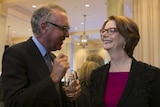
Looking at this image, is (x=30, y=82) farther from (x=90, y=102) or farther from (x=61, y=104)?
(x=90, y=102)

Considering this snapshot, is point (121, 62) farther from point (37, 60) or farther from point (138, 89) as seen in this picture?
point (37, 60)

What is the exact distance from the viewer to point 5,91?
4.50 ft

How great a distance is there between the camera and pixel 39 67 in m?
1.48

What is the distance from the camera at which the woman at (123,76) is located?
1.62m

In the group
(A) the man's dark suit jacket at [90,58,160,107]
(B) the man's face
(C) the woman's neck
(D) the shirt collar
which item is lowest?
(A) the man's dark suit jacket at [90,58,160,107]

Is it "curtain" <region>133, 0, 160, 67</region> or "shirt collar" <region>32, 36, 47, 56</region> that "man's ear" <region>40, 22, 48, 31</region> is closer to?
"shirt collar" <region>32, 36, 47, 56</region>

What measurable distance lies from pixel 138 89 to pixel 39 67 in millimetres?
639

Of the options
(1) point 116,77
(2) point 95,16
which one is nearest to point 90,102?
(1) point 116,77

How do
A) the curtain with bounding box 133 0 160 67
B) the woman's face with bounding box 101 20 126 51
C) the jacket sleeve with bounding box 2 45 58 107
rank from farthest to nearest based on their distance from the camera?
the curtain with bounding box 133 0 160 67 → the woman's face with bounding box 101 20 126 51 → the jacket sleeve with bounding box 2 45 58 107

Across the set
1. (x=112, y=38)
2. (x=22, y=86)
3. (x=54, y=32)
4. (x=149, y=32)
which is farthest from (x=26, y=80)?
(x=149, y=32)

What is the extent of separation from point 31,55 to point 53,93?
276 millimetres

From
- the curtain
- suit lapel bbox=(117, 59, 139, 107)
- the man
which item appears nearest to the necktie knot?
the man

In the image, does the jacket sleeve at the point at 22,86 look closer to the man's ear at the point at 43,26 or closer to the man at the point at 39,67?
the man at the point at 39,67

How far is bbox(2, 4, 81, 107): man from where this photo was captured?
133cm
